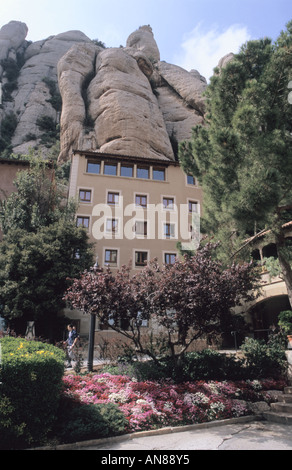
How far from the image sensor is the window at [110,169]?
27484mm

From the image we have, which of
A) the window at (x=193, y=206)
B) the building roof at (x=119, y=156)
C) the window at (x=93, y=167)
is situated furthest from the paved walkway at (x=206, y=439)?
the building roof at (x=119, y=156)

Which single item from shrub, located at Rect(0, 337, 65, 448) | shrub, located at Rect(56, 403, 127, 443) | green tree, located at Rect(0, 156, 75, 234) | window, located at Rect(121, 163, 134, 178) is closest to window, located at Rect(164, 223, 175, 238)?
window, located at Rect(121, 163, 134, 178)

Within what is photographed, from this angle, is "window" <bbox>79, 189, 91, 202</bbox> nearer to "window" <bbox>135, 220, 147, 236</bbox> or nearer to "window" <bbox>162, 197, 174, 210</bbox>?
"window" <bbox>135, 220, 147, 236</bbox>

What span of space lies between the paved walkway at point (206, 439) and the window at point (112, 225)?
19215mm

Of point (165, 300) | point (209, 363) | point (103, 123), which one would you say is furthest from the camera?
point (103, 123)

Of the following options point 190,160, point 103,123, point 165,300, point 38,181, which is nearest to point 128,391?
point 165,300

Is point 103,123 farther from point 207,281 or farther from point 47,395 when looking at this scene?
point 47,395

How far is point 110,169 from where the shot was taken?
2767 cm

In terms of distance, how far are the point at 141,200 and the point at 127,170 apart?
3187 millimetres

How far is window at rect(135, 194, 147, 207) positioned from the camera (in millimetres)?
26984

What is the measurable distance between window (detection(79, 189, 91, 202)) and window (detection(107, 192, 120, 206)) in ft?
5.37

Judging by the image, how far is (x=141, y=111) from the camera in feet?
122

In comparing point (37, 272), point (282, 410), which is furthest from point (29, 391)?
point (37, 272)

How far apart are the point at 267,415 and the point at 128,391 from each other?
353cm
